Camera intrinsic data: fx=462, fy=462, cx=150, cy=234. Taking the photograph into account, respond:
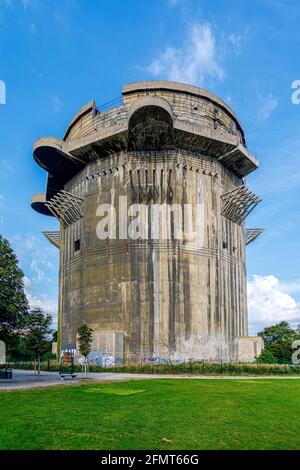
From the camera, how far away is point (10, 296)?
85.7 feet

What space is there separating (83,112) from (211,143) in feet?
53.9

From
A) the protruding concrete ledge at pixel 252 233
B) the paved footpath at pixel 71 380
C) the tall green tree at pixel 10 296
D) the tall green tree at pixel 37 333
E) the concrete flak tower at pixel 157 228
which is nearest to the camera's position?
the paved footpath at pixel 71 380

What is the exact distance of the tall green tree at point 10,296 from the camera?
1011 inches

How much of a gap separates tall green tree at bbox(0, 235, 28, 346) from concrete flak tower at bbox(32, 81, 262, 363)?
18593 mm

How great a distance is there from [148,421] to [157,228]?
118 ft

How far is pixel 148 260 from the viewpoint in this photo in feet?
153

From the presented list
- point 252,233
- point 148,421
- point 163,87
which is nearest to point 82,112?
point 163,87

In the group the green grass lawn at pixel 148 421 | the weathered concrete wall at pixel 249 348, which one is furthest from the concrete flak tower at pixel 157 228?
the green grass lawn at pixel 148 421

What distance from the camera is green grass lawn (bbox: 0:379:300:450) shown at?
9.47 m

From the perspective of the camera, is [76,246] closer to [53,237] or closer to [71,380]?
[53,237]

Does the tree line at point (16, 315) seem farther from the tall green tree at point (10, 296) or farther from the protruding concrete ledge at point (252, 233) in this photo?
the protruding concrete ledge at point (252, 233)

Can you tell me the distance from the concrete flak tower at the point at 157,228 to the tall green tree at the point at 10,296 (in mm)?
18593

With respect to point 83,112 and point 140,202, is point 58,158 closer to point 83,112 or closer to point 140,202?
point 83,112

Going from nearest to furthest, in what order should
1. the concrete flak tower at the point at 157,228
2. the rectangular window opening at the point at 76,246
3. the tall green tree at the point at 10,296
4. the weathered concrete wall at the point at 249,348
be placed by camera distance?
the tall green tree at the point at 10,296
the concrete flak tower at the point at 157,228
the weathered concrete wall at the point at 249,348
the rectangular window opening at the point at 76,246
